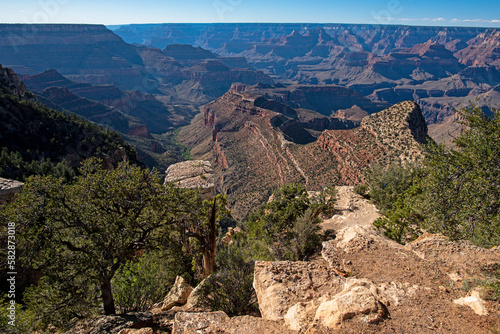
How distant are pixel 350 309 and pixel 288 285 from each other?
2278mm

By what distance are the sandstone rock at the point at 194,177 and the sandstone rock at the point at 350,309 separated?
1027 centimetres

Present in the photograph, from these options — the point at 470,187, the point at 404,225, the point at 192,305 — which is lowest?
the point at 192,305

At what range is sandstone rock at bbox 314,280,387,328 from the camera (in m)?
6.76

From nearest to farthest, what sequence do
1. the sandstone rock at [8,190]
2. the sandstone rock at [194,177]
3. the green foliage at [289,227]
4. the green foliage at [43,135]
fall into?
the green foliage at [289,227] → the sandstone rock at [8,190] → the sandstone rock at [194,177] → the green foliage at [43,135]

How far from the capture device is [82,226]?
945 cm

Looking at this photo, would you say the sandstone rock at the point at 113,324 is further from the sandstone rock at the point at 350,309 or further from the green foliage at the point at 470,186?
the green foliage at the point at 470,186

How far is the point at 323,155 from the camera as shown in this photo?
5316cm

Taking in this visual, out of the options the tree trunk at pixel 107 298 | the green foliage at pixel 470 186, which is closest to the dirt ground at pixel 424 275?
the green foliage at pixel 470 186

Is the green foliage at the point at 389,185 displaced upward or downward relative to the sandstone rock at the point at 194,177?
downward

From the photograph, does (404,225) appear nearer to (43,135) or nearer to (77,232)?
(77,232)

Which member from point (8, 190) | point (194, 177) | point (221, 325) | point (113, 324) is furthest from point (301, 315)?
point (8, 190)

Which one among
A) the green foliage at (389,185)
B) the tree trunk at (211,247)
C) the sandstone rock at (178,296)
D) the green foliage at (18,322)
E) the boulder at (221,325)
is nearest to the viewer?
the boulder at (221,325)

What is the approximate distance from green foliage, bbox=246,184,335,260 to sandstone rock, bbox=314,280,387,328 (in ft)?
20.4

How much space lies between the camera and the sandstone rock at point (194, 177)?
16875 mm
